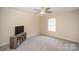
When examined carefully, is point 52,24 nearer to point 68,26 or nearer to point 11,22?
point 68,26

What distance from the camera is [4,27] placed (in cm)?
406

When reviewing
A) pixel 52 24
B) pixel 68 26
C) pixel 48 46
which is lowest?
pixel 48 46

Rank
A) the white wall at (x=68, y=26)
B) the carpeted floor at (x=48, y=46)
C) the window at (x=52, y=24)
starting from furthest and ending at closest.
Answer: the window at (x=52, y=24) < the white wall at (x=68, y=26) < the carpeted floor at (x=48, y=46)

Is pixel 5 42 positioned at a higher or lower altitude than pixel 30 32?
lower

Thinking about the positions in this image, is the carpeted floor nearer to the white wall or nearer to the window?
the white wall

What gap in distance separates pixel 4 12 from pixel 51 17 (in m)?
4.42

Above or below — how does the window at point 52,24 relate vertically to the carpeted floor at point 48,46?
above

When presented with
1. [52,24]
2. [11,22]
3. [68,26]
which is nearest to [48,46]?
[68,26]

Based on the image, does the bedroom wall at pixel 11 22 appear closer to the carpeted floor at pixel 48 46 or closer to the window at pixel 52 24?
the carpeted floor at pixel 48 46

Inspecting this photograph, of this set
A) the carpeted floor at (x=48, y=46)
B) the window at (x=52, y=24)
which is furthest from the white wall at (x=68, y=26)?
the carpeted floor at (x=48, y=46)
